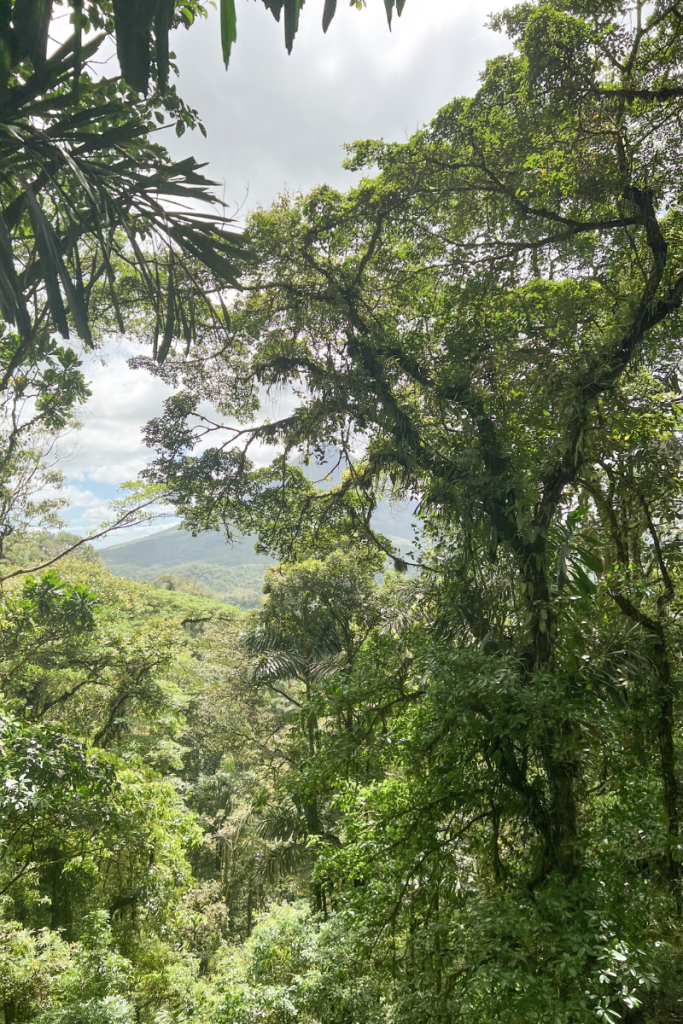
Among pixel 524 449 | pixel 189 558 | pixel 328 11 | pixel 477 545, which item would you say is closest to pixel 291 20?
pixel 328 11

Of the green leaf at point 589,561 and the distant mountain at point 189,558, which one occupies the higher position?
the distant mountain at point 189,558

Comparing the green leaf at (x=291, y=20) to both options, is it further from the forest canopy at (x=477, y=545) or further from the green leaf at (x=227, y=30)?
the forest canopy at (x=477, y=545)

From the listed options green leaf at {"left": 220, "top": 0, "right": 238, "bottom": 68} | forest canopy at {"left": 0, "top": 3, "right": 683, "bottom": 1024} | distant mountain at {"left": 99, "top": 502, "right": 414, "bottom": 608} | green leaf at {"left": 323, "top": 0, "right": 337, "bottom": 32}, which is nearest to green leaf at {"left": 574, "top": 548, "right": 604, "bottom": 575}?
forest canopy at {"left": 0, "top": 3, "right": 683, "bottom": 1024}

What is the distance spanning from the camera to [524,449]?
429cm

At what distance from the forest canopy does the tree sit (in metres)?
0.03

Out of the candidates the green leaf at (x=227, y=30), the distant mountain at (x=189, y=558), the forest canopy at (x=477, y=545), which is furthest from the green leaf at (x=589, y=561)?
the distant mountain at (x=189, y=558)

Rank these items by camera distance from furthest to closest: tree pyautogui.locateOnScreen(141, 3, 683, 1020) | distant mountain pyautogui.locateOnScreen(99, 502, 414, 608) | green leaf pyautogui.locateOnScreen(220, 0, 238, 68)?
distant mountain pyautogui.locateOnScreen(99, 502, 414, 608) < tree pyautogui.locateOnScreen(141, 3, 683, 1020) < green leaf pyautogui.locateOnScreen(220, 0, 238, 68)

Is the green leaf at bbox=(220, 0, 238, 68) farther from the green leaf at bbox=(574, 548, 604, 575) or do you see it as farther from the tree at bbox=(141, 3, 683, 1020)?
the green leaf at bbox=(574, 548, 604, 575)

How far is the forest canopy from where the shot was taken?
3529 mm

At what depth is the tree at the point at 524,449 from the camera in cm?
353

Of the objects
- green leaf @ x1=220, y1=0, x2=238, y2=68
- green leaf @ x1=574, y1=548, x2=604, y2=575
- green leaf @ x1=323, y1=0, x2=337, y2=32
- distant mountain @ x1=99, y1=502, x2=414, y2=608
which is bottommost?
green leaf @ x1=574, y1=548, x2=604, y2=575

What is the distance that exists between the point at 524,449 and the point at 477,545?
91 cm

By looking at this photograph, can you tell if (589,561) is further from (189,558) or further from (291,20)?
(189,558)

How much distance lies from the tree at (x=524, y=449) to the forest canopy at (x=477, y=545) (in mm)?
30
